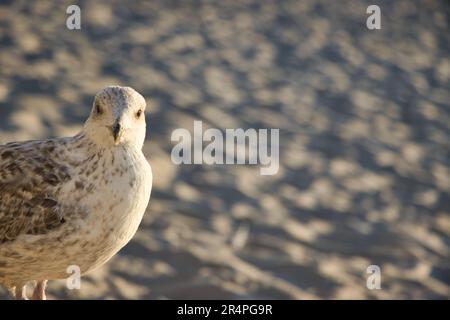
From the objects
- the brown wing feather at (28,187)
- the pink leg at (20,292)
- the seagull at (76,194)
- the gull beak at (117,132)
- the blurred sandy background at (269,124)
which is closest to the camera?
the gull beak at (117,132)

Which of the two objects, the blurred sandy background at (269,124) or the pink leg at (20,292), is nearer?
the pink leg at (20,292)

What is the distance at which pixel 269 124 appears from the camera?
8.72m

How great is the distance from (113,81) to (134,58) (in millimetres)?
792

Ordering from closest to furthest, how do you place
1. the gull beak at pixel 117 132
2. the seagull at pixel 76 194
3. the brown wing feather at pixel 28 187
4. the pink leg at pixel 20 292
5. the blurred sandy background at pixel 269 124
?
the gull beak at pixel 117 132
the seagull at pixel 76 194
the brown wing feather at pixel 28 187
the pink leg at pixel 20 292
the blurred sandy background at pixel 269 124

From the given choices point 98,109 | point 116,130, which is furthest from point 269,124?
point 116,130

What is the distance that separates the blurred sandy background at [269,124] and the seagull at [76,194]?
4.72 feet

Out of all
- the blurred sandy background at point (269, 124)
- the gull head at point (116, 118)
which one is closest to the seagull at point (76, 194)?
the gull head at point (116, 118)

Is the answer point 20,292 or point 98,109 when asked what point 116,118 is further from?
point 20,292

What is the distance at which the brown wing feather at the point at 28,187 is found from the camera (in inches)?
165

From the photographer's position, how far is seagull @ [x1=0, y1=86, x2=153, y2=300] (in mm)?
4094

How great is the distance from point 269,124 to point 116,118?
4.80m

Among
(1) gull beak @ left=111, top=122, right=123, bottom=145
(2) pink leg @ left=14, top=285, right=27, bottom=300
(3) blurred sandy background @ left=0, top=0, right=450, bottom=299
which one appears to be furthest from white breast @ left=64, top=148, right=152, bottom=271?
(3) blurred sandy background @ left=0, top=0, right=450, bottom=299

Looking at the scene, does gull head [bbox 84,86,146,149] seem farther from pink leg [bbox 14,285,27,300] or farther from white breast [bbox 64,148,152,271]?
pink leg [bbox 14,285,27,300]

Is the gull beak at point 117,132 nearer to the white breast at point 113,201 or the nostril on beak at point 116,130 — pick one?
the nostril on beak at point 116,130
